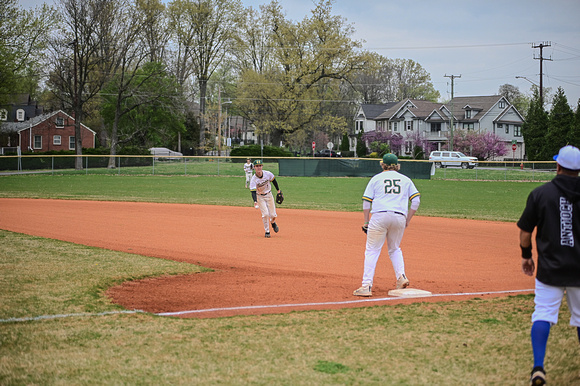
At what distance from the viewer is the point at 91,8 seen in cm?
4919

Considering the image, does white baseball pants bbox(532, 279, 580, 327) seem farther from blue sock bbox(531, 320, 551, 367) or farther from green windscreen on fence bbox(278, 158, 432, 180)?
green windscreen on fence bbox(278, 158, 432, 180)

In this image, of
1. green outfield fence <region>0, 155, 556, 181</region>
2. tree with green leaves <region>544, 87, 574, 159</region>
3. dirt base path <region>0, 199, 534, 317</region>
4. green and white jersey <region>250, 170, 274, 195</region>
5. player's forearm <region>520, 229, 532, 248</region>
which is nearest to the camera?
player's forearm <region>520, 229, 532, 248</region>

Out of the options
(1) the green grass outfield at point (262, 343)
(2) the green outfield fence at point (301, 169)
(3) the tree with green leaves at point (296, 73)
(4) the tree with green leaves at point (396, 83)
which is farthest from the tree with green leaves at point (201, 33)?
(1) the green grass outfield at point (262, 343)

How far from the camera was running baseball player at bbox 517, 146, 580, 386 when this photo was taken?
4.73 meters

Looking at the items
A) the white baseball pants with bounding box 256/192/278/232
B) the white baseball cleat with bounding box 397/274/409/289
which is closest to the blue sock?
the white baseball cleat with bounding box 397/274/409/289

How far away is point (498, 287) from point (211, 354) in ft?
18.9

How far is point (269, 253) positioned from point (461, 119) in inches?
2991

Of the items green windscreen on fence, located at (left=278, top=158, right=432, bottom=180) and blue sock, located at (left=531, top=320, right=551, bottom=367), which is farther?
green windscreen on fence, located at (left=278, top=158, right=432, bottom=180)

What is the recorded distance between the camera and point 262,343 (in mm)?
5660

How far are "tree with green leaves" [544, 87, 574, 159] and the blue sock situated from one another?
5976cm

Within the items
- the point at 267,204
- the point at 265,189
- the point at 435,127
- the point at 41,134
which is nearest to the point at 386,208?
the point at 265,189

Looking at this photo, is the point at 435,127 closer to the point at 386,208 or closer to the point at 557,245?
the point at 386,208

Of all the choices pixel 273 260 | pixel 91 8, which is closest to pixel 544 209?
pixel 273 260

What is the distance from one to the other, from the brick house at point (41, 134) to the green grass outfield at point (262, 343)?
62.5 meters
